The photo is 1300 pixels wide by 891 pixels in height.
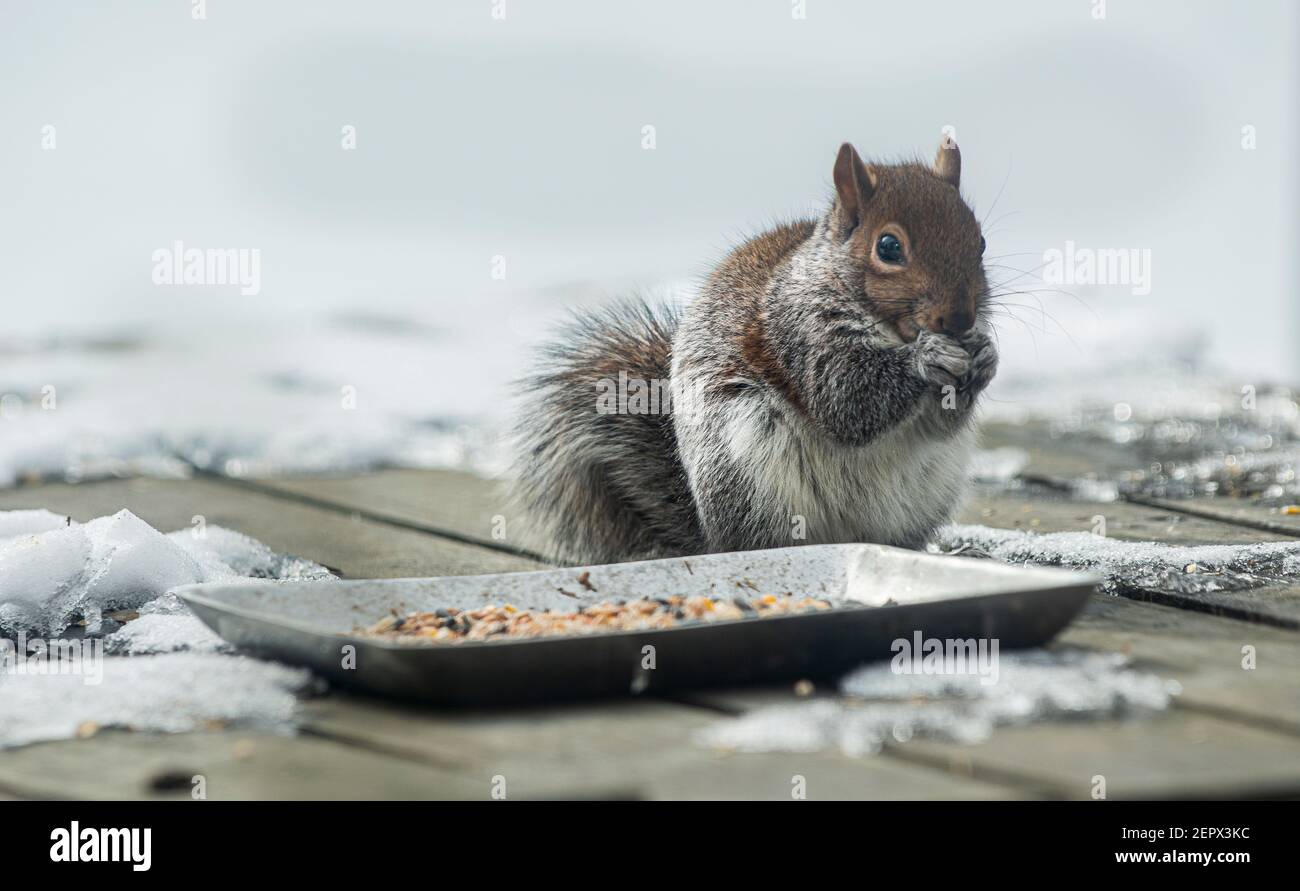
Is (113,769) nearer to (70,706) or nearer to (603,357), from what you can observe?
(70,706)

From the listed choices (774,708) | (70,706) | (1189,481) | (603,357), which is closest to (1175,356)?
(1189,481)

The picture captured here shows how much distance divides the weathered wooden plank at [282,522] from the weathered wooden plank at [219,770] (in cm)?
89

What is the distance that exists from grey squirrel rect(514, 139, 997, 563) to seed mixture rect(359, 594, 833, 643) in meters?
0.35

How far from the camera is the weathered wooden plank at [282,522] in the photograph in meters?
2.49

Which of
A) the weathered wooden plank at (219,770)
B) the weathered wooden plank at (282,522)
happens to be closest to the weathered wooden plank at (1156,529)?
the weathered wooden plank at (282,522)

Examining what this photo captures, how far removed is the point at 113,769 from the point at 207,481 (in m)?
1.94

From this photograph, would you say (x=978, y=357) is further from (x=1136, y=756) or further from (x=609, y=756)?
(x=609, y=756)

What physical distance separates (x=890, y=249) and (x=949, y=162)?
238 millimetres

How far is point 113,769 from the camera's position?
4.65ft

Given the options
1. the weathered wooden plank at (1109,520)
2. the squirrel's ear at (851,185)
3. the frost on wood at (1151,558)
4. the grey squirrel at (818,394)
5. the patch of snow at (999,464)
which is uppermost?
the squirrel's ear at (851,185)

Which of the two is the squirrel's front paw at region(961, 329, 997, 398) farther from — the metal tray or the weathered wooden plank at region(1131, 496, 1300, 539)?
the weathered wooden plank at region(1131, 496, 1300, 539)

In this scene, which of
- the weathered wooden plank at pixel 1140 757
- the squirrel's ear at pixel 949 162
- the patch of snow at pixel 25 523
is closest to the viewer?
the weathered wooden plank at pixel 1140 757

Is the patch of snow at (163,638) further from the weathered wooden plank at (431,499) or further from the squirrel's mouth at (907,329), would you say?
the squirrel's mouth at (907,329)

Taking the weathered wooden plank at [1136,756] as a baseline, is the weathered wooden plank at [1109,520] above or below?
above
